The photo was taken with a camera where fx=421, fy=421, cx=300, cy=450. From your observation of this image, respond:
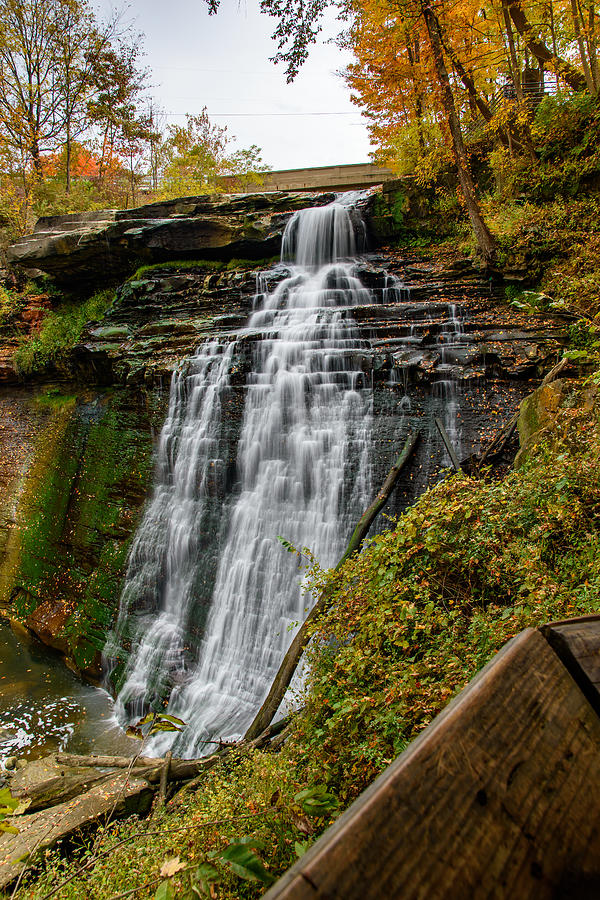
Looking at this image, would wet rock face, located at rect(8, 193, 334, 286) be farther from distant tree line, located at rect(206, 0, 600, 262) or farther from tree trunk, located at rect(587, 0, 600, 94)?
tree trunk, located at rect(587, 0, 600, 94)

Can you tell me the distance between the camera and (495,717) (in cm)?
65

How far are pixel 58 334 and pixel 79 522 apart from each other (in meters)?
7.27

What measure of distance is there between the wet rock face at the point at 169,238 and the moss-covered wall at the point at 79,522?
19.0 feet

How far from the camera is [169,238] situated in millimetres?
14391

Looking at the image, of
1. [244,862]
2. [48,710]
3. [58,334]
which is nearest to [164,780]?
[244,862]

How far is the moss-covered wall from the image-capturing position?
946 centimetres

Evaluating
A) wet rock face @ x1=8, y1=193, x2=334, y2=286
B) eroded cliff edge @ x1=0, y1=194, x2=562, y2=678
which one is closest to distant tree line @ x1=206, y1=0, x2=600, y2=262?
eroded cliff edge @ x1=0, y1=194, x2=562, y2=678

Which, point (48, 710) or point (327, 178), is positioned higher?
→ point (327, 178)

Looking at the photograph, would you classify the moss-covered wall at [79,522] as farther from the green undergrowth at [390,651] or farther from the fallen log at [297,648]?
the green undergrowth at [390,651]

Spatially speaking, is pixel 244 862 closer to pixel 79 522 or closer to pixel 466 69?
pixel 79 522

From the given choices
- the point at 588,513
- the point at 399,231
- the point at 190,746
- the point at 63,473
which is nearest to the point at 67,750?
the point at 190,746

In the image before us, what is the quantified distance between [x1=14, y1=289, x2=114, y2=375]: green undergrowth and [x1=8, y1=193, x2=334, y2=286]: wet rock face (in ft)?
3.36

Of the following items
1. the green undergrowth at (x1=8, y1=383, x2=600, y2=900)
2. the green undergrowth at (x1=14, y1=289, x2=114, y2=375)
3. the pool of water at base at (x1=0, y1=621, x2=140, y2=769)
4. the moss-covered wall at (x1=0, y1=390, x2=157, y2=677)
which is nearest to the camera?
the green undergrowth at (x1=8, y1=383, x2=600, y2=900)

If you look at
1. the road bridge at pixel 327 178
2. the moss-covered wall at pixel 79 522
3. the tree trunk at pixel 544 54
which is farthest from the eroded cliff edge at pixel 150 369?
the road bridge at pixel 327 178
